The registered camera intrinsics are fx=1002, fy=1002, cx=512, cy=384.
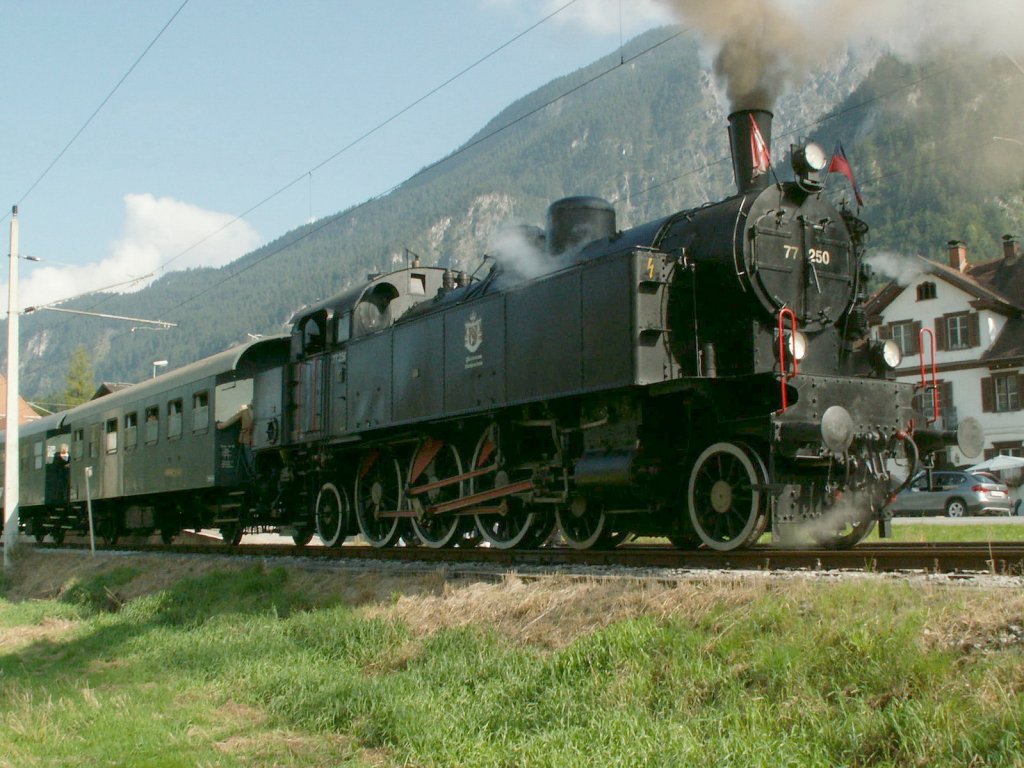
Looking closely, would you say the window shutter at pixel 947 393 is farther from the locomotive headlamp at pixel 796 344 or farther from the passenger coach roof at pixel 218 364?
the locomotive headlamp at pixel 796 344

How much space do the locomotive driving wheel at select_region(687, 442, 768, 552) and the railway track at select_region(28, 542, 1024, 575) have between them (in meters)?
0.19

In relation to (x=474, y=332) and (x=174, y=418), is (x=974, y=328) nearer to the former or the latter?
(x=174, y=418)

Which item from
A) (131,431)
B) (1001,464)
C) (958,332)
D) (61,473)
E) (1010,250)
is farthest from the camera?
(1010,250)

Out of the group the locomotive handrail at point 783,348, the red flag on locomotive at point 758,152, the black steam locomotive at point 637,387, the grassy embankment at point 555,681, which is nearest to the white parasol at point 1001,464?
the black steam locomotive at point 637,387

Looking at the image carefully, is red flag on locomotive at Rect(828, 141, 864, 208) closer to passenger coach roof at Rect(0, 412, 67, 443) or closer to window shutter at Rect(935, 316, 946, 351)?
passenger coach roof at Rect(0, 412, 67, 443)

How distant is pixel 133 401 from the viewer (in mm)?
22141

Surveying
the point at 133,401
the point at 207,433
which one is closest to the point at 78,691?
the point at 207,433

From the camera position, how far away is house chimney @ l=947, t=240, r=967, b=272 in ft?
134

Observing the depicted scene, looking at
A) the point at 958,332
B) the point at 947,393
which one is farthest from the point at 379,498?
the point at 958,332

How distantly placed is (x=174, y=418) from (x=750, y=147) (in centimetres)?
1339

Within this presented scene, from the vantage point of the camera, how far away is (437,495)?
43.9 feet

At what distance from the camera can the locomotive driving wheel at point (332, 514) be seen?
15555 millimetres

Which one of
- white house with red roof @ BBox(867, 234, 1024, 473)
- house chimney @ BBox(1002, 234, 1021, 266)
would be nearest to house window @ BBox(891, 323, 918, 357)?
white house with red roof @ BBox(867, 234, 1024, 473)

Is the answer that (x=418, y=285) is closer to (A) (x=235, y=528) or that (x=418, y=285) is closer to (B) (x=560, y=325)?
(B) (x=560, y=325)
